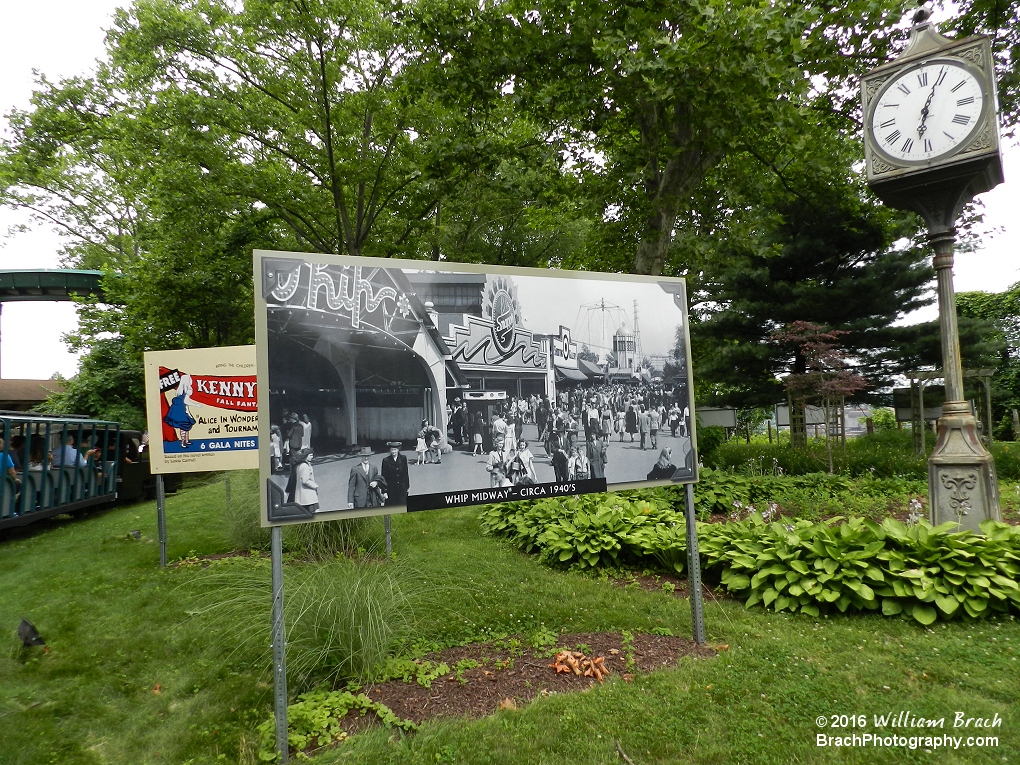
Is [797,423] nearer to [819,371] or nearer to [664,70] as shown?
[819,371]

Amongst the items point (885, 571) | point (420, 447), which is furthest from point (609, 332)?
point (885, 571)

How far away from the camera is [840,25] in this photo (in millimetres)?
8664

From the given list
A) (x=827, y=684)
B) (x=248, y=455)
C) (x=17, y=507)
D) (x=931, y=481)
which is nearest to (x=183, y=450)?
(x=248, y=455)

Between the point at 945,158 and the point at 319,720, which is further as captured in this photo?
the point at 945,158

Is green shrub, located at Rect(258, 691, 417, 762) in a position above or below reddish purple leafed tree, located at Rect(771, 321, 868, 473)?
below

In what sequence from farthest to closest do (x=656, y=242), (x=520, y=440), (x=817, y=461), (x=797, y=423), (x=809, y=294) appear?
(x=797, y=423), (x=809, y=294), (x=817, y=461), (x=656, y=242), (x=520, y=440)

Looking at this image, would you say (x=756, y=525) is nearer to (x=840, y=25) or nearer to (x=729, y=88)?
(x=729, y=88)

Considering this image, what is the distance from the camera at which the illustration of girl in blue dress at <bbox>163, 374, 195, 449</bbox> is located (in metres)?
7.51

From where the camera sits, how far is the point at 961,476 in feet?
21.3

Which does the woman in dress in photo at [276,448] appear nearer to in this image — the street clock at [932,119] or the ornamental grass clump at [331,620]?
the ornamental grass clump at [331,620]

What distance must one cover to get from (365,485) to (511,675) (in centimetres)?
171

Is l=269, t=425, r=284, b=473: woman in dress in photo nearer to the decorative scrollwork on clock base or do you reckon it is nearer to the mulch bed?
the mulch bed

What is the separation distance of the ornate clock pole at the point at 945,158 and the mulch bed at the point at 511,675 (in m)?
4.04

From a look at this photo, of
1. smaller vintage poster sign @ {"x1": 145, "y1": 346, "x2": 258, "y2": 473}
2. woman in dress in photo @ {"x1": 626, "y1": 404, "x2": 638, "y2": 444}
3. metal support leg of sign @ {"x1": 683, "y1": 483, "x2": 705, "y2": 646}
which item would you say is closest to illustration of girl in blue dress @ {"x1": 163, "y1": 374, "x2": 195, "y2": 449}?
smaller vintage poster sign @ {"x1": 145, "y1": 346, "x2": 258, "y2": 473}
